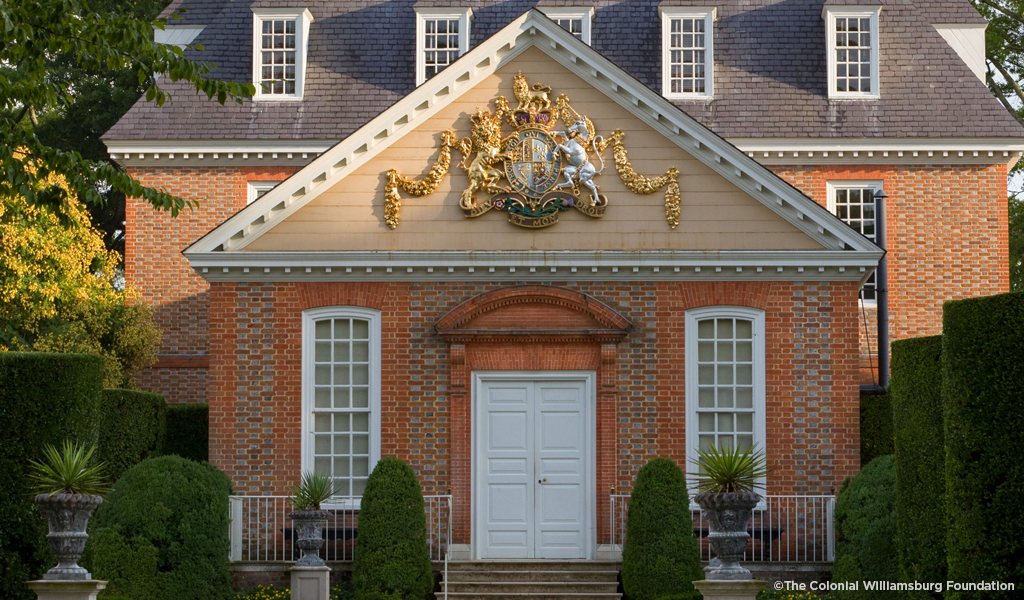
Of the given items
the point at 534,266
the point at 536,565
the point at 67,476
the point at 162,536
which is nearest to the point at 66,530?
the point at 67,476

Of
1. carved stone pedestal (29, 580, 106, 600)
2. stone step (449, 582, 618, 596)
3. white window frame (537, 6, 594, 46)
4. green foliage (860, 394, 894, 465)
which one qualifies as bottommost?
stone step (449, 582, 618, 596)

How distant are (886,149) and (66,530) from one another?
17.3 meters

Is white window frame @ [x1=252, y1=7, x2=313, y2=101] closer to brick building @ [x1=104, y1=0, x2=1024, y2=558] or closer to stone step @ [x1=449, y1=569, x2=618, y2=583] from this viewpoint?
brick building @ [x1=104, y1=0, x2=1024, y2=558]

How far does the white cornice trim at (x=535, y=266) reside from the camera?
1861cm

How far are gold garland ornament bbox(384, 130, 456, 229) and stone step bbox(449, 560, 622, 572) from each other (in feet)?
16.6

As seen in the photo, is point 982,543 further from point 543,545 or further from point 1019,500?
point 543,545

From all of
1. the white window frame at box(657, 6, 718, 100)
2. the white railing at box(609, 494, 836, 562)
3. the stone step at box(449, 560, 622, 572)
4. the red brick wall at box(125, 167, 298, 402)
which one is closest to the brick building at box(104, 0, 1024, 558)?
the white railing at box(609, 494, 836, 562)

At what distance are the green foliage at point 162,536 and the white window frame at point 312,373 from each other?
6.83 feet

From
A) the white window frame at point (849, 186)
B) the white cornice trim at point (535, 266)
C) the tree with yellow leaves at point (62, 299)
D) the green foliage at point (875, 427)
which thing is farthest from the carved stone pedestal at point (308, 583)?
the white window frame at point (849, 186)

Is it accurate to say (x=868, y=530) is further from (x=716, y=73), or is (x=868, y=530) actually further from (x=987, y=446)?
(x=716, y=73)

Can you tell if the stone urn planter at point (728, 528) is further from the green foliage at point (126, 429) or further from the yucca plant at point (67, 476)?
the green foliage at point (126, 429)

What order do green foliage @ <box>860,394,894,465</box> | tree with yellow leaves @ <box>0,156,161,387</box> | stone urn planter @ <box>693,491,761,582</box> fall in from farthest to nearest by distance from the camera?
tree with yellow leaves @ <box>0,156,161,387</box> < green foliage @ <box>860,394,894,465</box> < stone urn planter @ <box>693,491,761,582</box>

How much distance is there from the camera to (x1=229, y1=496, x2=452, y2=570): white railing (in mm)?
18094

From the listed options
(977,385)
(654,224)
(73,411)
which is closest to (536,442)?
(654,224)
